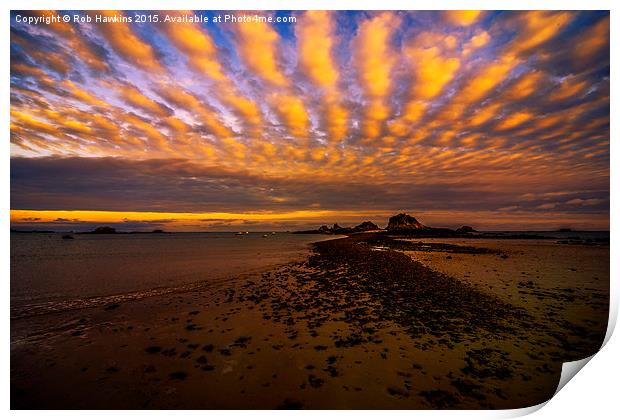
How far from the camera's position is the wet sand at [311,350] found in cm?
401

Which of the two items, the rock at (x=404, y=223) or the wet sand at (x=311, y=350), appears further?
the rock at (x=404, y=223)

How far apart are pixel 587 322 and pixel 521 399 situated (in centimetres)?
418

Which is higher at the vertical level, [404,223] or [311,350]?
[404,223]

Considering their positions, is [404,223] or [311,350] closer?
[311,350]

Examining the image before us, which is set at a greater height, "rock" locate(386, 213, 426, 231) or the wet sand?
"rock" locate(386, 213, 426, 231)

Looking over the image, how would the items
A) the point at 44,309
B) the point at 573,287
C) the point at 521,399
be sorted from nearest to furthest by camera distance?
1. the point at 521,399
2. the point at 44,309
3. the point at 573,287

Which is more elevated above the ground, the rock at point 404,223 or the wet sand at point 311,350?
the rock at point 404,223

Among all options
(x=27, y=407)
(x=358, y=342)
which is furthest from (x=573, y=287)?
(x=27, y=407)

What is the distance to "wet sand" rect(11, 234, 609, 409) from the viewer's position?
401 cm

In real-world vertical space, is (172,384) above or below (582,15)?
below

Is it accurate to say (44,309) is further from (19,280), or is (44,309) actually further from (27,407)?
(19,280)

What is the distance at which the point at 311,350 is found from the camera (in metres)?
5.06

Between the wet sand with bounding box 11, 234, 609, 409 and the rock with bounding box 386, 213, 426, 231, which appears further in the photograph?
the rock with bounding box 386, 213, 426, 231
